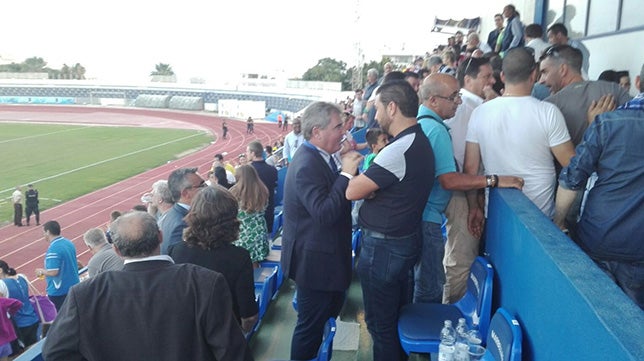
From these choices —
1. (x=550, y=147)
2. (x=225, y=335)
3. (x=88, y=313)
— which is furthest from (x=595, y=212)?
(x=88, y=313)

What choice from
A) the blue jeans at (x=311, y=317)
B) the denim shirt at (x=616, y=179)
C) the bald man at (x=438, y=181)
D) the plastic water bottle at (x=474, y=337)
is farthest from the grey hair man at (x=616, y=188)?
the blue jeans at (x=311, y=317)

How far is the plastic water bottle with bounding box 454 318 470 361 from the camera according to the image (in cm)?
233

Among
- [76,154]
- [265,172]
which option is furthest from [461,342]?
[76,154]

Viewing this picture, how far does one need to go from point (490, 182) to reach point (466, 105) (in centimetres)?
79

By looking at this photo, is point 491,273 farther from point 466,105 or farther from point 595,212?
point 466,105

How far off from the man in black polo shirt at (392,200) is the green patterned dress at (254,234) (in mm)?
1817

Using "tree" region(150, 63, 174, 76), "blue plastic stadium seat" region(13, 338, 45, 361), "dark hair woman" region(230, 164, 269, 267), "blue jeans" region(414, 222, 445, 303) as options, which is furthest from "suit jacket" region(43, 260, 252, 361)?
"tree" region(150, 63, 174, 76)

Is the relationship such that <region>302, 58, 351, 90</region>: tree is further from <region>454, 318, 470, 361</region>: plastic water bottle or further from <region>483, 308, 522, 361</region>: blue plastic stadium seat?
<region>483, 308, 522, 361</region>: blue plastic stadium seat

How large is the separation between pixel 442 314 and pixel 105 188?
20.7 m

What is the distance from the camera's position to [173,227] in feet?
10.9

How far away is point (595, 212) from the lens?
7.60 feet

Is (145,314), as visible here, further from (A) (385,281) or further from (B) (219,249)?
(A) (385,281)

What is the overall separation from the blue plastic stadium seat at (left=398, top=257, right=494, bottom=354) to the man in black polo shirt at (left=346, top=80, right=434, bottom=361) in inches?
4.4

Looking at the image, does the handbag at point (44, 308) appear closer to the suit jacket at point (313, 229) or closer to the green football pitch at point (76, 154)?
the suit jacket at point (313, 229)
